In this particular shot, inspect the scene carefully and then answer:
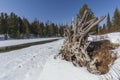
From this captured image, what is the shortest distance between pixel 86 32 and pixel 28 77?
3.98m

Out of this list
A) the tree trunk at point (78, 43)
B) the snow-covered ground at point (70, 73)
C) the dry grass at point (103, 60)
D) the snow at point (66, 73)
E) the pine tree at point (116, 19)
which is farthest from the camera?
the pine tree at point (116, 19)

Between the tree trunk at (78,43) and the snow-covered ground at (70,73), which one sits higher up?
the tree trunk at (78,43)

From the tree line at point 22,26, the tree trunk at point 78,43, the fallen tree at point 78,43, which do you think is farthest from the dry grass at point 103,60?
the tree line at point 22,26

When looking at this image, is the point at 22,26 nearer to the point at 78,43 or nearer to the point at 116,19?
the point at 116,19

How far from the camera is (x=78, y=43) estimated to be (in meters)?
9.55

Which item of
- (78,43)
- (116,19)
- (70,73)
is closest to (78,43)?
(78,43)

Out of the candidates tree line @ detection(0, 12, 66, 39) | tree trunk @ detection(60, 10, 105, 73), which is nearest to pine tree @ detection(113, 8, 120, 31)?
tree line @ detection(0, 12, 66, 39)

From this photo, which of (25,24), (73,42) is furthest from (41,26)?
(73,42)

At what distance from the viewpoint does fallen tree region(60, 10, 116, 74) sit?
8.69 m

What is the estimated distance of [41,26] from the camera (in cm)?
8925

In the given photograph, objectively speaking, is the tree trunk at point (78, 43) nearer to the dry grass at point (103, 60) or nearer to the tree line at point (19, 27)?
the dry grass at point (103, 60)

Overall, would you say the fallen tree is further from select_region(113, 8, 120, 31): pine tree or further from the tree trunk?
select_region(113, 8, 120, 31): pine tree

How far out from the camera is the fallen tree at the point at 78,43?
28.5 ft

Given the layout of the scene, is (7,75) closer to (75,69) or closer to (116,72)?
(75,69)
